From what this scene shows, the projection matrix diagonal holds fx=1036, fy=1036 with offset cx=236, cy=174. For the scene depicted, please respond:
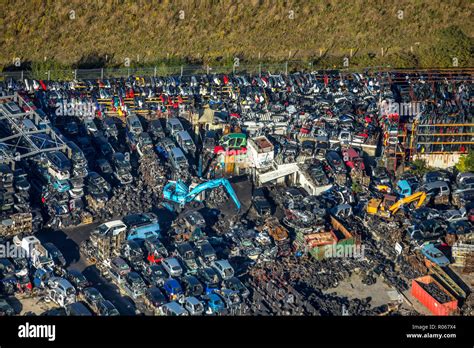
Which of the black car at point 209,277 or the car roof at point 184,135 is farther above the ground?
the car roof at point 184,135

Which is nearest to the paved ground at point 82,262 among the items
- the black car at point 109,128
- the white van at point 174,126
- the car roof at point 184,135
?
the black car at point 109,128

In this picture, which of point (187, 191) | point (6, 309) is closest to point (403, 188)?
point (187, 191)

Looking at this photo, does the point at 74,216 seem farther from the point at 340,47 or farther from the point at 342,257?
the point at 340,47

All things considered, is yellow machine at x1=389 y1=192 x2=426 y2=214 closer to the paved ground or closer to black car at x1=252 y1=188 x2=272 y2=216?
black car at x1=252 y1=188 x2=272 y2=216

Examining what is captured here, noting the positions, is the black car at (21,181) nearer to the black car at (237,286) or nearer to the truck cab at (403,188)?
the black car at (237,286)

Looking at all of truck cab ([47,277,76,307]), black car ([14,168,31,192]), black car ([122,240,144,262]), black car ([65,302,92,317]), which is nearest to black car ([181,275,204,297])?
black car ([122,240,144,262])
